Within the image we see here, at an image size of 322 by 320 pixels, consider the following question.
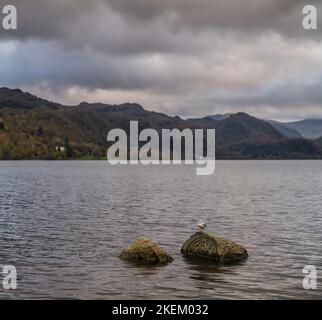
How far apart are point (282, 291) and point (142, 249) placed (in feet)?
35.4

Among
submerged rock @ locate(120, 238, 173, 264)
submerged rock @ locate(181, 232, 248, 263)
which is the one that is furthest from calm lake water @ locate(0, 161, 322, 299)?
submerged rock @ locate(181, 232, 248, 263)

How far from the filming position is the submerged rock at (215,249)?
3347 centimetres

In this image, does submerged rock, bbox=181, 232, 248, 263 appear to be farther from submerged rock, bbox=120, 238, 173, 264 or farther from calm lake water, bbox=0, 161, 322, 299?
submerged rock, bbox=120, 238, 173, 264

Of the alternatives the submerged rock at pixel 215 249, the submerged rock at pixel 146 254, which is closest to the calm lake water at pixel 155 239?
the submerged rock at pixel 146 254

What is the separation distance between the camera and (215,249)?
110 feet

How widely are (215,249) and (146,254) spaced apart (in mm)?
4961

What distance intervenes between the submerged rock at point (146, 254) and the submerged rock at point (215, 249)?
2.31 meters

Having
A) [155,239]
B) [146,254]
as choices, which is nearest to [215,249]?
[146,254]

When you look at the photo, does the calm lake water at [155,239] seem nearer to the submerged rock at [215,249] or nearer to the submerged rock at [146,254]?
the submerged rock at [146,254]

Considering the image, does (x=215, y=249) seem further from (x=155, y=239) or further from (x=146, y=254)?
(x=155, y=239)

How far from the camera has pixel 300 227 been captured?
162ft

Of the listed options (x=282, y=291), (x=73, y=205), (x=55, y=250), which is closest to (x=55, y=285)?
(x=55, y=250)

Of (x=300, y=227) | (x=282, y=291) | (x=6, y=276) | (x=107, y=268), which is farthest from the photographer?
(x=300, y=227)
